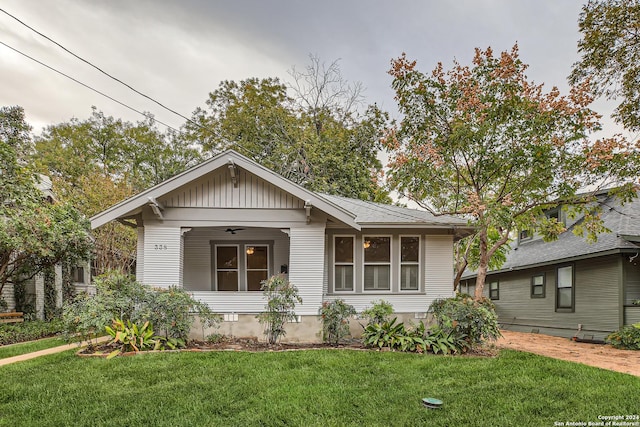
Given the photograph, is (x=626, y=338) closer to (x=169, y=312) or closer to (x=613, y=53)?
(x=613, y=53)

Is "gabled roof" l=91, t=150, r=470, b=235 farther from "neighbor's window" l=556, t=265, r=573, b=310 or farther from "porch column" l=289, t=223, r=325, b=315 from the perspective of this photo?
"neighbor's window" l=556, t=265, r=573, b=310

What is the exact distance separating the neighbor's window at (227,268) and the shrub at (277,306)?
271cm

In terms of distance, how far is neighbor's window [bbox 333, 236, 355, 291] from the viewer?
9547 millimetres

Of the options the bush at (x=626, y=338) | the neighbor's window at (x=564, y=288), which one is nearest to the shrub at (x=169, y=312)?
the bush at (x=626, y=338)

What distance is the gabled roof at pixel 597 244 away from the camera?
9.84m

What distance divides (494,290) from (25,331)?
59.6ft

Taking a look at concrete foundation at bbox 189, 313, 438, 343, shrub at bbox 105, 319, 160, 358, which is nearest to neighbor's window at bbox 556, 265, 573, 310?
concrete foundation at bbox 189, 313, 438, 343

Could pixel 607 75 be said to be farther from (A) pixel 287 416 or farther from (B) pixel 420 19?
(A) pixel 287 416

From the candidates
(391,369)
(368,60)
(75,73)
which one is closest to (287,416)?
(391,369)

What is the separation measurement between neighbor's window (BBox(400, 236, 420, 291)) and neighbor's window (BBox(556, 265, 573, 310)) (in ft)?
20.8

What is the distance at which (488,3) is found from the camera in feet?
33.8

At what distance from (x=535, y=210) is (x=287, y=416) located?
8.74 meters

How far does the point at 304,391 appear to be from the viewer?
15.9 feet

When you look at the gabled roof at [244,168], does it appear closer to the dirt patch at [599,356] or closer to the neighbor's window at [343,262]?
the neighbor's window at [343,262]
